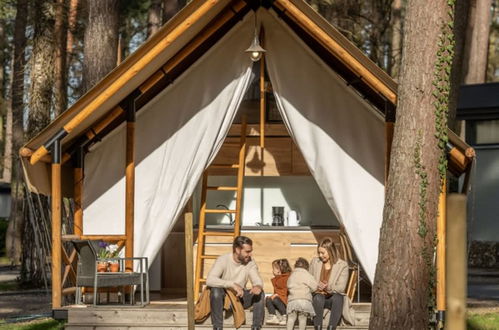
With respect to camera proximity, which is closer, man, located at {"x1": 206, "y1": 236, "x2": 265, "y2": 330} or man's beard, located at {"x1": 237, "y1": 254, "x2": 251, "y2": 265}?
man, located at {"x1": 206, "y1": 236, "x2": 265, "y2": 330}

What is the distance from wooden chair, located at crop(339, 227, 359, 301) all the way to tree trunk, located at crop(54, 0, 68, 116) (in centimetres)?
871

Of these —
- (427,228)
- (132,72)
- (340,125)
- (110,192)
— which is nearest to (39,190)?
(110,192)

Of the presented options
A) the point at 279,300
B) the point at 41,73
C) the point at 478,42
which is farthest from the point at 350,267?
the point at 478,42

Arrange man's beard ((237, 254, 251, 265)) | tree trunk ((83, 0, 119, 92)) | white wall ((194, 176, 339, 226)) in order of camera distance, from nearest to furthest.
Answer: man's beard ((237, 254, 251, 265)) → white wall ((194, 176, 339, 226)) → tree trunk ((83, 0, 119, 92))

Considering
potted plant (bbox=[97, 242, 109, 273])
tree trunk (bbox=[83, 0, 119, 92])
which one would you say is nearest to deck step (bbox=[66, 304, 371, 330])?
potted plant (bbox=[97, 242, 109, 273])

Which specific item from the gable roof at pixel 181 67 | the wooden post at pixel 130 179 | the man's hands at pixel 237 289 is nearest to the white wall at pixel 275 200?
the wooden post at pixel 130 179

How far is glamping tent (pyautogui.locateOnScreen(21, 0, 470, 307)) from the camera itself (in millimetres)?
11656

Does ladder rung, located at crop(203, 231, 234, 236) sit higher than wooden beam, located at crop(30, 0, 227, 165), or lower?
lower

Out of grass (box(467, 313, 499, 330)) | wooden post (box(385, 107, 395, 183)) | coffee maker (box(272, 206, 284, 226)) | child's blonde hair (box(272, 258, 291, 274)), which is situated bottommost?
grass (box(467, 313, 499, 330))

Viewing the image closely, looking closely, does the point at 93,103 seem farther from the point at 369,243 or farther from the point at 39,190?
the point at 369,243

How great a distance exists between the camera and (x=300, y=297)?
1059 cm

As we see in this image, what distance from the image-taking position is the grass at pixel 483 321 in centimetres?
1274

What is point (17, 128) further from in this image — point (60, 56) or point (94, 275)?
point (94, 275)

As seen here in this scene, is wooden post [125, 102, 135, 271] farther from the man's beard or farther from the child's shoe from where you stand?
the child's shoe
